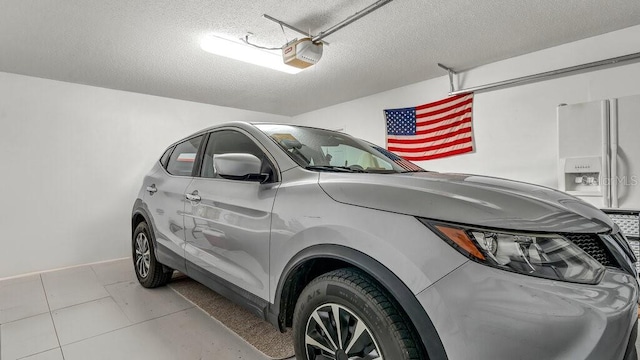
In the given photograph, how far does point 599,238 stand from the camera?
0.89 metres

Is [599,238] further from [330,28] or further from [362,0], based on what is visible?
[330,28]

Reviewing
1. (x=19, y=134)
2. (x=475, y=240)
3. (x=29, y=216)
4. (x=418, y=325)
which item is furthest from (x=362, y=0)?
(x=29, y=216)

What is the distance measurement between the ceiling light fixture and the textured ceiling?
0.38ft

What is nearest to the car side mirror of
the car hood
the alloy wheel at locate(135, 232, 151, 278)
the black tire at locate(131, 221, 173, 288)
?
the car hood

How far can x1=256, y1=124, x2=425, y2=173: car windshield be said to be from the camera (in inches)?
61.1

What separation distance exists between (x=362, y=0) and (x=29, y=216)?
466 cm

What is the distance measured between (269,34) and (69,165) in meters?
3.39

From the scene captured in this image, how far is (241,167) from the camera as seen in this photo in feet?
4.62

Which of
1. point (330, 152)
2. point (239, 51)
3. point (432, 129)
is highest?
point (239, 51)

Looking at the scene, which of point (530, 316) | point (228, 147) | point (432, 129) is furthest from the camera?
point (432, 129)

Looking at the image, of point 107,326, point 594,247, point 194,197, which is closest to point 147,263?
point 107,326

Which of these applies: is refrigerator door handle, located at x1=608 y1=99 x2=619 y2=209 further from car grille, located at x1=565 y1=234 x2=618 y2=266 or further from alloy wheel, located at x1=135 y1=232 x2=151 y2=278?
alloy wheel, located at x1=135 y1=232 x2=151 y2=278

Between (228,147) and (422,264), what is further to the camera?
(228,147)

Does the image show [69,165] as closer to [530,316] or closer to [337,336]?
[337,336]
